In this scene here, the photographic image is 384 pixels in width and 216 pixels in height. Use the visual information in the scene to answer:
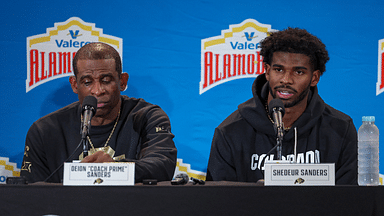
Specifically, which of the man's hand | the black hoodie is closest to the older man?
the black hoodie

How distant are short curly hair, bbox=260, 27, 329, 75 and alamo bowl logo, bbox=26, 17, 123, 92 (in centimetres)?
125

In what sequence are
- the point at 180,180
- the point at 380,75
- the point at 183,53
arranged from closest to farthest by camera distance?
the point at 180,180, the point at 380,75, the point at 183,53

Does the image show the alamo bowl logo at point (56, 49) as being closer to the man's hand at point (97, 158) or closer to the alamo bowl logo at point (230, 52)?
the alamo bowl logo at point (230, 52)

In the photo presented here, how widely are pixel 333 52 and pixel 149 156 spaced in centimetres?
184

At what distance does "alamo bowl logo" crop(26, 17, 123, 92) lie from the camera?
328 centimetres

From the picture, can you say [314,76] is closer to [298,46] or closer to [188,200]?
[298,46]

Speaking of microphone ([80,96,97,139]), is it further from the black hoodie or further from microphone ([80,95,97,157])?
the black hoodie

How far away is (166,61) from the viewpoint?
329 cm

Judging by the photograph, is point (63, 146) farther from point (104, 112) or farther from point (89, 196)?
point (89, 196)

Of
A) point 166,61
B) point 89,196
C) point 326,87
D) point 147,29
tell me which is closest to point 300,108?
point 326,87

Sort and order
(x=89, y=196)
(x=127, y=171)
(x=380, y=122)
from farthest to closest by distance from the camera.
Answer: (x=380, y=122) < (x=127, y=171) < (x=89, y=196)

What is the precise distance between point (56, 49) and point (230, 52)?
4.62 ft

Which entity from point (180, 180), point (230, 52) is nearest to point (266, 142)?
point (230, 52)

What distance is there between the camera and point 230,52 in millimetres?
3285
